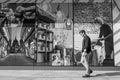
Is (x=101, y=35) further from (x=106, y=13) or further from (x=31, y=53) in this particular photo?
(x=31, y=53)

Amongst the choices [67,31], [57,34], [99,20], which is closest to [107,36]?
[99,20]

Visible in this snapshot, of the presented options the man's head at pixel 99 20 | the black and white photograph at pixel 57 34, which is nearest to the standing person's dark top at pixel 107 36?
the black and white photograph at pixel 57 34

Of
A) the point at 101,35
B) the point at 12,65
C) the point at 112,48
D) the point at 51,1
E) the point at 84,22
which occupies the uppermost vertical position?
the point at 51,1

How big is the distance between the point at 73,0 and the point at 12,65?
5.22 meters

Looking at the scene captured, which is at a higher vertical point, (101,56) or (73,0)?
(73,0)

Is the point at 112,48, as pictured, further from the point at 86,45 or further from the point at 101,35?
the point at 86,45

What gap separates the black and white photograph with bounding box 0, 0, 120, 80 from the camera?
467 inches

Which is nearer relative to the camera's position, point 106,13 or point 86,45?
point 86,45

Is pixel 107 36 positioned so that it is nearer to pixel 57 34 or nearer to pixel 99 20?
pixel 99 20

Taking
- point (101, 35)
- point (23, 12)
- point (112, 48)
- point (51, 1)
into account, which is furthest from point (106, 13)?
point (23, 12)

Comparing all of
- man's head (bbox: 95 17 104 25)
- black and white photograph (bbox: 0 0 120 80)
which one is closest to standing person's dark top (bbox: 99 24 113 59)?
black and white photograph (bbox: 0 0 120 80)

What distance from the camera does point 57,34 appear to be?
12.2 meters

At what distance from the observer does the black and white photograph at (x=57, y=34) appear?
11.9 metres

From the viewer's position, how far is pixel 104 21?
12.0 metres
